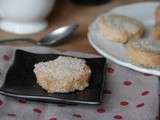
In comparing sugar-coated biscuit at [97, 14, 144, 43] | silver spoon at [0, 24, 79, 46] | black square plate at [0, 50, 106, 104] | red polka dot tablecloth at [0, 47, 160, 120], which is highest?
sugar-coated biscuit at [97, 14, 144, 43]

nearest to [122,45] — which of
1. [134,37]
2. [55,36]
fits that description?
[134,37]

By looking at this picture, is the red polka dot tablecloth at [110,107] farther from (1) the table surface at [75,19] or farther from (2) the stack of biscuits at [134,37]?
(1) the table surface at [75,19]

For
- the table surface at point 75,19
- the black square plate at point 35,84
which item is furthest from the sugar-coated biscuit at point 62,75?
the table surface at point 75,19

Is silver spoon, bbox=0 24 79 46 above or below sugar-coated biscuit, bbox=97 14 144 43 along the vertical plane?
below

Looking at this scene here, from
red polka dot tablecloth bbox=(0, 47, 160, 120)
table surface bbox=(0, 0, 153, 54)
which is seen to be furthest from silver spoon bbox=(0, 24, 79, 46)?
red polka dot tablecloth bbox=(0, 47, 160, 120)

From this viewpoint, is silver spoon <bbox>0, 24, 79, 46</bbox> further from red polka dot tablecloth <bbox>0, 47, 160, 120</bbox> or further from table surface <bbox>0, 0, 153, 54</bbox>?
red polka dot tablecloth <bbox>0, 47, 160, 120</bbox>

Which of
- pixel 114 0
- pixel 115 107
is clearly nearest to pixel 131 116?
pixel 115 107
